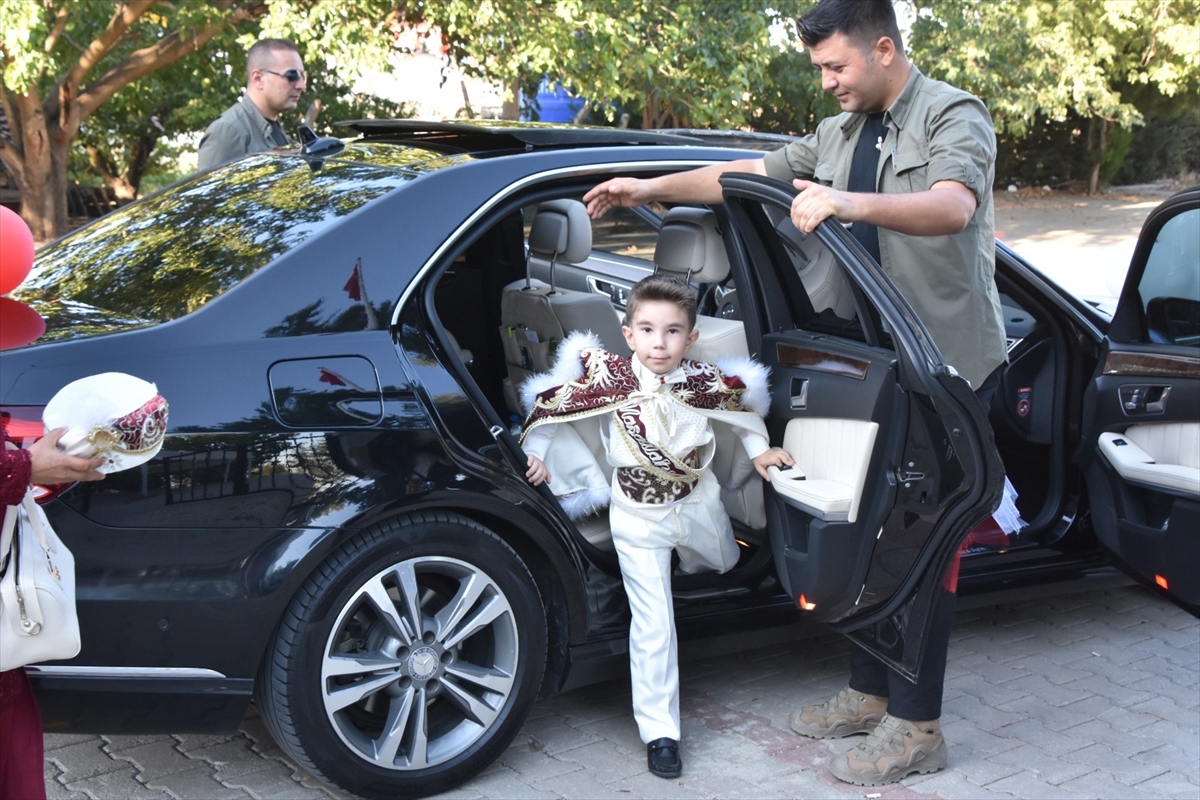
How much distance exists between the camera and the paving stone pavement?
10.6ft

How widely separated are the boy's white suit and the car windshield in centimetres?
74

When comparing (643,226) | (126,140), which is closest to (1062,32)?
(126,140)

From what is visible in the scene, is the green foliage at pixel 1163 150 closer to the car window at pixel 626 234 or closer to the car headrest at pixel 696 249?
the car window at pixel 626 234

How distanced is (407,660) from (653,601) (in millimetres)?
683

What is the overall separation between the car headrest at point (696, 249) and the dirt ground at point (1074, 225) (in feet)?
24.3

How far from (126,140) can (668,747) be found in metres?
18.1

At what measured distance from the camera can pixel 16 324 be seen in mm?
2141

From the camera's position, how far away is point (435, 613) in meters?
3.08

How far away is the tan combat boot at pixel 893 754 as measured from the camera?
3.32 meters

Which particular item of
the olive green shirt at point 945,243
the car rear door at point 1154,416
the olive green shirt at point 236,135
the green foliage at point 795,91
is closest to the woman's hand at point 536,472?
the olive green shirt at point 945,243

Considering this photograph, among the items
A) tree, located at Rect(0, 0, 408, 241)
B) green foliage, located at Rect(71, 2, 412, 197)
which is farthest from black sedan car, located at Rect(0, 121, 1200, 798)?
tree, located at Rect(0, 0, 408, 241)

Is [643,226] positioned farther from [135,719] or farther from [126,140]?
[126,140]

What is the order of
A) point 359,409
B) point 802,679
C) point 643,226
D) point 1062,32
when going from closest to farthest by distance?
point 359,409 → point 802,679 → point 643,226 → point 1062,32

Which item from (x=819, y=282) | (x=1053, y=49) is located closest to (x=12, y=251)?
(x=819, y=282)
